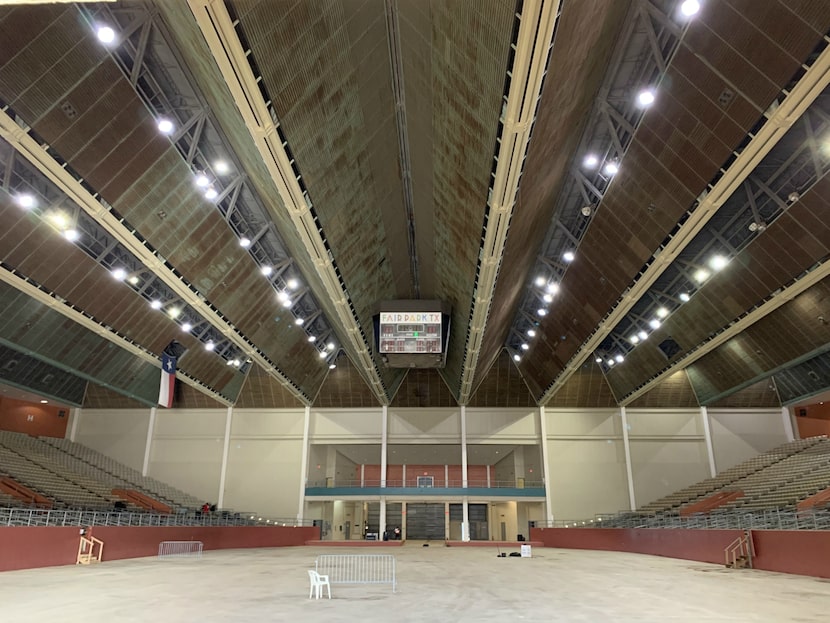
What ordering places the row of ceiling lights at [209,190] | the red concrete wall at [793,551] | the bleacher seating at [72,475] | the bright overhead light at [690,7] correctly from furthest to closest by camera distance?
the bleacher seating at [72,475], the red concrete wall at [793,551], the row of ceiling lights at [209,190], the bright overhead light at [690,7]

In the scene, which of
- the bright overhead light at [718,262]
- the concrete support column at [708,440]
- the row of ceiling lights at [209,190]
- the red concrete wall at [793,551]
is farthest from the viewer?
the concrete support column at [708,440]

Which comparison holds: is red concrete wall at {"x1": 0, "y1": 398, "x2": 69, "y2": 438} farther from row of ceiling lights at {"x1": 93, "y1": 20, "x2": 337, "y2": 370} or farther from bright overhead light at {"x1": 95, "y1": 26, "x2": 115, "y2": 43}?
bright overhead light at {"x1": 95, "y1": 26, "x2": 115, "y2": 43}

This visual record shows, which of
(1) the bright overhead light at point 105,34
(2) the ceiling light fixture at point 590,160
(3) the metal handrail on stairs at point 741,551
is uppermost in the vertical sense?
(2) the ceiling light fixture at point 590,160

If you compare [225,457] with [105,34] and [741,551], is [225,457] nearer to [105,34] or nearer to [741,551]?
[741,551]

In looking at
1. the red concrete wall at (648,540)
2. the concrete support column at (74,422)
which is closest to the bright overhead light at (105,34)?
the red concrete wall at (648,540)

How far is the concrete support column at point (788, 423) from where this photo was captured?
128 ft

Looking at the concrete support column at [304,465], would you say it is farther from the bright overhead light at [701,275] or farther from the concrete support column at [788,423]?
the concrete support column at [788,423]

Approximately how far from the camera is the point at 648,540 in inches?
1214

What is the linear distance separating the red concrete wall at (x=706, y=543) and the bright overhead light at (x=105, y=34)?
23926 mm

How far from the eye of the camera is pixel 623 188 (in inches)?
773

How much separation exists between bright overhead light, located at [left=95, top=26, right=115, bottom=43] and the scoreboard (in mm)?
16741

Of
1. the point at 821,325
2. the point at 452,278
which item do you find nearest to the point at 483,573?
the point at 452,278

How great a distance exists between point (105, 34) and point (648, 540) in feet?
107

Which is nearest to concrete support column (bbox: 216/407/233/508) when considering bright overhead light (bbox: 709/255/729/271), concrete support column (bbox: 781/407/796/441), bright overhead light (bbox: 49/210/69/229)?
bright overhead light (bbox: 49/210/69/229)
